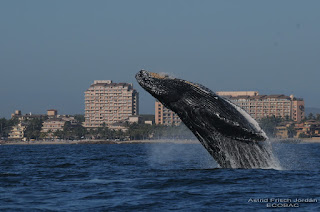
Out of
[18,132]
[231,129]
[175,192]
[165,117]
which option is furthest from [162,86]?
[18,132]

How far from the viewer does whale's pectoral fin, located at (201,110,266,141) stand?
1169 cm

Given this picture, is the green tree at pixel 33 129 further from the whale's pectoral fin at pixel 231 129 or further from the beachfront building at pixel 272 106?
the whale's pectoral fin at pixel 231 129

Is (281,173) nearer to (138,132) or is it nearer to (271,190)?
(271,190)

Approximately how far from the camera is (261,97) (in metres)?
196

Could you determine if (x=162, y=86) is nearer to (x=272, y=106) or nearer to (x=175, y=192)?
(x=175, y=192)

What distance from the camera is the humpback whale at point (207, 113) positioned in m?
11.7

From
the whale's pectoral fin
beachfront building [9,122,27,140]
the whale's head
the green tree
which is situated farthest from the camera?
beachfront building [9,122,27,140]

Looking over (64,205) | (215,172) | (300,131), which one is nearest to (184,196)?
(64,205)

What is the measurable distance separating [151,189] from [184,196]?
115 centimetres

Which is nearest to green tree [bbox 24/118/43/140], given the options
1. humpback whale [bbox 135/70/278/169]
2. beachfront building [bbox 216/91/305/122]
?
beachfront building [bbox 216/91/305/122]

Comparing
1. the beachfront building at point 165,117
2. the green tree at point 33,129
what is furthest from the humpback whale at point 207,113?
the green tree at point 33,129

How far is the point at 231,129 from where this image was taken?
11.8 meters

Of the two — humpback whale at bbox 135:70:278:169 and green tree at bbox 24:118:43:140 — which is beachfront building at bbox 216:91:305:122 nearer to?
green tree at bbox 24:118:43:140

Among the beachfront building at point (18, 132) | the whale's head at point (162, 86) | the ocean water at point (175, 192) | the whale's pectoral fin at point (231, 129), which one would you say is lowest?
the ocean water at point (175, 192)
